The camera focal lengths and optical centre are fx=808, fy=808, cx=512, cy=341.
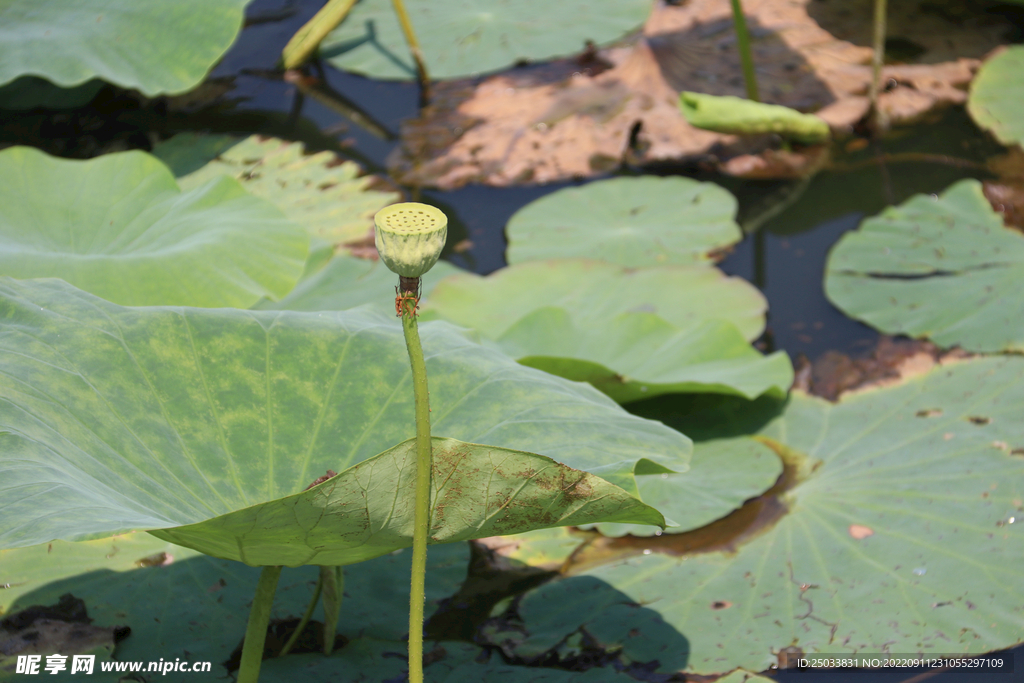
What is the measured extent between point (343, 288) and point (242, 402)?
920 millimetres

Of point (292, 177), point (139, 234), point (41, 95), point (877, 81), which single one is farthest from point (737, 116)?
point (41, 95)

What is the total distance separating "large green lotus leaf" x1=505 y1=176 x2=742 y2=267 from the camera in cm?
244

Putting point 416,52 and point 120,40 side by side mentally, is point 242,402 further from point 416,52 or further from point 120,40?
point 416,52

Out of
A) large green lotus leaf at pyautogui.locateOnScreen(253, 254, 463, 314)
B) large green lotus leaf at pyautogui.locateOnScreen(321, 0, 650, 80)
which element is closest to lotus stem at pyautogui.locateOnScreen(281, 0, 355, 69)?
large green lotus leaf at pyautogui.locateOnScreen(321, 0, 650, 80)

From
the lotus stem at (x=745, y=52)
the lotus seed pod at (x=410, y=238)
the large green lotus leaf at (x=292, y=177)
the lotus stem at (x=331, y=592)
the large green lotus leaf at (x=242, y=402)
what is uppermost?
the lotus seed pod at (x=410, y=238)

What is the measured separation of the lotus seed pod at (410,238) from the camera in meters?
0.70

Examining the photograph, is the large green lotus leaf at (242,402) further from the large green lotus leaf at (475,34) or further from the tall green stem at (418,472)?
the large green lotus leaf at (475,34)

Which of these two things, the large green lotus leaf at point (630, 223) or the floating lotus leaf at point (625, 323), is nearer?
the floating lotus leaf at point (625, 323)

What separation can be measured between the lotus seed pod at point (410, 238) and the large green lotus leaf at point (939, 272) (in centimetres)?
174

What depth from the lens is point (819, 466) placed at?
5.56 ft

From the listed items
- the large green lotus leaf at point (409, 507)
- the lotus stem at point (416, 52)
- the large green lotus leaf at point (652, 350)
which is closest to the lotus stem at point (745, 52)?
the lotus stem at point (416, 52)

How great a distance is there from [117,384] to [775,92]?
107 inches

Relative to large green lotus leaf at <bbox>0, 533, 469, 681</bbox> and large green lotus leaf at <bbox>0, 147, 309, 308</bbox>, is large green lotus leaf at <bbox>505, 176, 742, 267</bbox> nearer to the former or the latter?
large green lotus leaf at <bbox>0, 147, 309, 308</bbox>

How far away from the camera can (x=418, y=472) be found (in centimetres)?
81
